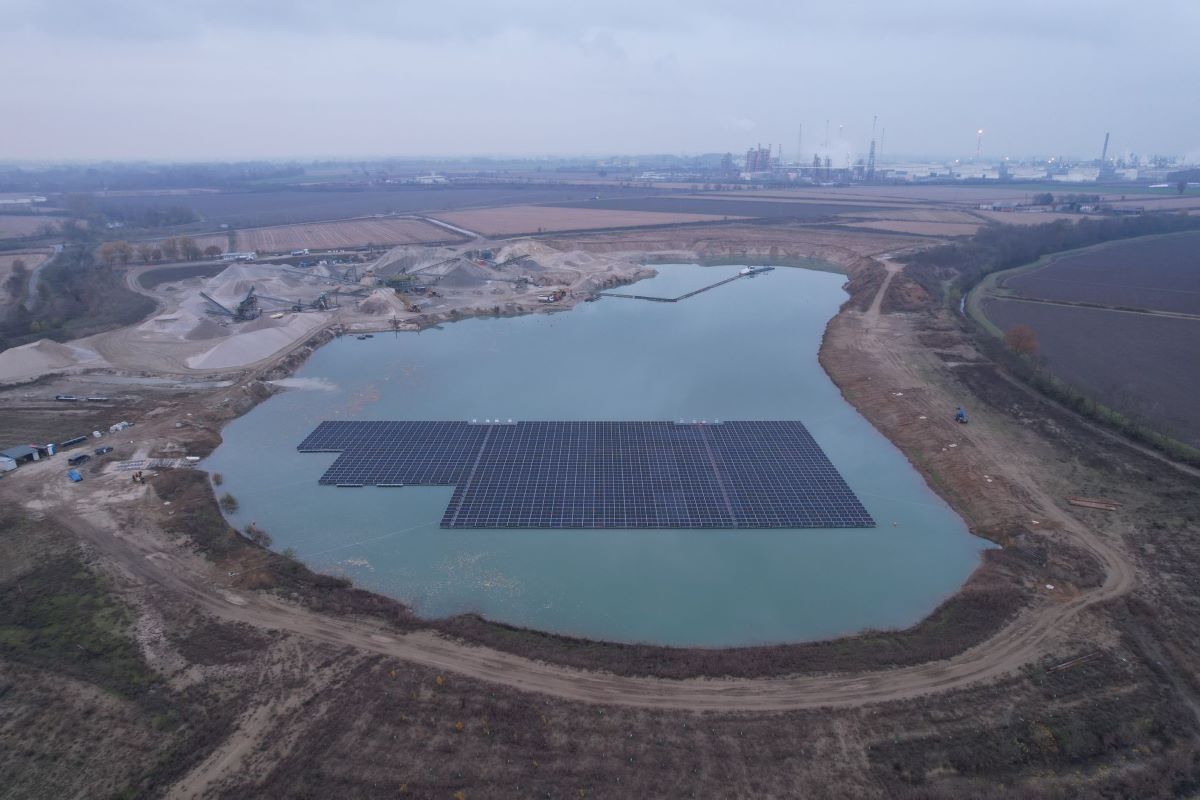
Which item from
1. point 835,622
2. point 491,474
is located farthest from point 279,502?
point 835,622

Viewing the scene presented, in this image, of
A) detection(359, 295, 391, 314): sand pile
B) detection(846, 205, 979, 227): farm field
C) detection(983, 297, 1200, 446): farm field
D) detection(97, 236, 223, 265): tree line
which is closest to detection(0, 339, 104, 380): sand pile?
detection(359, 295, 391, 314): sand pile

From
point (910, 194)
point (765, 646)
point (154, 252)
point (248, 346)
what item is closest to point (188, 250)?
point (154, 252)

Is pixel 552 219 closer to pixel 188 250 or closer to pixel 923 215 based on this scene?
pixel 188 250

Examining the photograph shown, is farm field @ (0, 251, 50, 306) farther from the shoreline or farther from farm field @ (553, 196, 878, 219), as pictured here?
farm field @ (553, 196, 878, 219)

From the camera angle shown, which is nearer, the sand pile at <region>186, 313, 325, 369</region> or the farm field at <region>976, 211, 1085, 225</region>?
the sand pile at <region>186, 313, 325, 369</region>

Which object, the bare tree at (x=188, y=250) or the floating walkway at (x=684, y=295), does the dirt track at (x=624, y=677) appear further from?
the bare tree at (x=188, y=250)

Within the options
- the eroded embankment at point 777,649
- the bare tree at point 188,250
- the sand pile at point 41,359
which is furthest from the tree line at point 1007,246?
the bare tree at point 188,250
